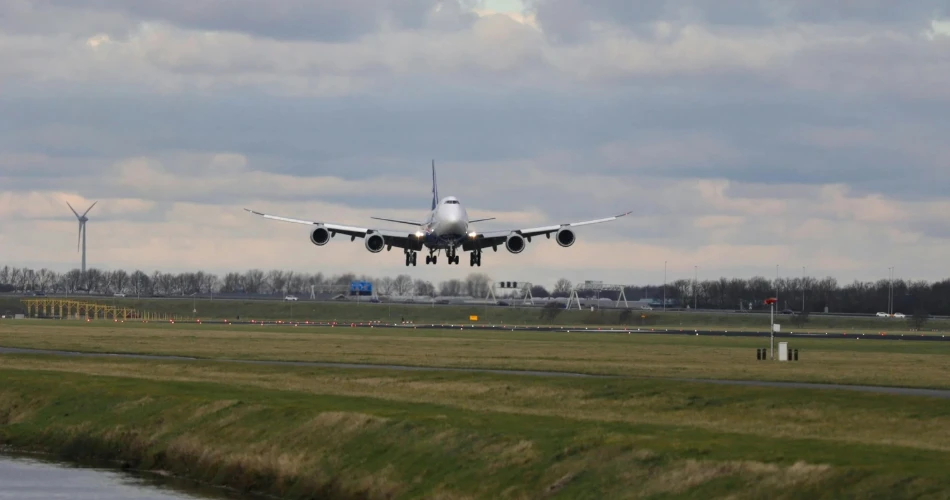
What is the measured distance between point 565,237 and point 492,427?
178 feet

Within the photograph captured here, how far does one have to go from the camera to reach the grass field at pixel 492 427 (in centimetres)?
3381

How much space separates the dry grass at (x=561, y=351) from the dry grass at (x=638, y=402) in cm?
957

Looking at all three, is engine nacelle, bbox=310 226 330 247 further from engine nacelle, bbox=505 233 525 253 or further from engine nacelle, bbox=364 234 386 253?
engine nacelle, bbox=505 233 525 253

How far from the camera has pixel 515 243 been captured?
3792 inches

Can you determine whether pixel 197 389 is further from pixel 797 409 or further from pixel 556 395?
pixel 797 409

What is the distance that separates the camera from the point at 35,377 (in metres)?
64.5

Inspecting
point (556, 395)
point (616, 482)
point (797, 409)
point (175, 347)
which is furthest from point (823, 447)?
point (175, 347)

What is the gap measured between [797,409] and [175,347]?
54.9 meters

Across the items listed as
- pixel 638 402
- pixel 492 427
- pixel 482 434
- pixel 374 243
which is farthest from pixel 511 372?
pixel 374 243

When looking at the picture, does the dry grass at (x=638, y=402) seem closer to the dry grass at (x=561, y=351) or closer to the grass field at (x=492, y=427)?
the grass field at (x=492, y=427)

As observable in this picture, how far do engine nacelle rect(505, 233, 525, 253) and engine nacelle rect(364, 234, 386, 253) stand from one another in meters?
8.69

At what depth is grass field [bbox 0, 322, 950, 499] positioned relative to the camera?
33812 millimetres

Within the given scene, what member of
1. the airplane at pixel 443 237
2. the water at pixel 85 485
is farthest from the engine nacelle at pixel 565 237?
the water at pixel 85 485

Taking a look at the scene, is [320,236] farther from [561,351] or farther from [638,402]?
[638,402]
